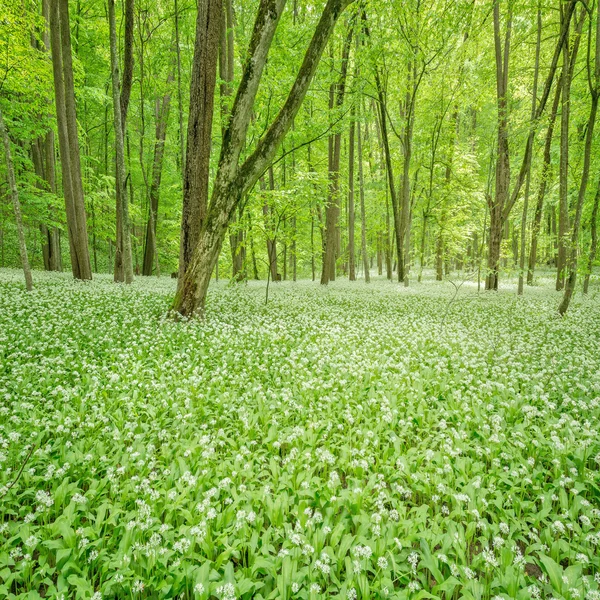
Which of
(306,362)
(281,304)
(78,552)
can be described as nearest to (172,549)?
(78,552)

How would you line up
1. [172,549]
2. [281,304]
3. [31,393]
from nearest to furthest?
[172,549]
[31,393]
[281,304]

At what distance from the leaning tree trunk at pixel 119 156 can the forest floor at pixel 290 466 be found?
822 cm

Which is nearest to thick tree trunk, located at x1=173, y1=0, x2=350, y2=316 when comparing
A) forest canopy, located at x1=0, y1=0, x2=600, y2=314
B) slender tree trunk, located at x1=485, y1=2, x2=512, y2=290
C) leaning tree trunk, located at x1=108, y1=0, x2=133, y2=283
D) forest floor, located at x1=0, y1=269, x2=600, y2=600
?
forest canopy, located at x1=0, y1=0, x2=600, y2=314

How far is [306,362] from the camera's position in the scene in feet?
20.4

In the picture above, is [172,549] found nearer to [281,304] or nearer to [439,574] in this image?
[439,574]

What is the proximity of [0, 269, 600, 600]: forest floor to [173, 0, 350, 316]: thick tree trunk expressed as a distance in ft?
5.08

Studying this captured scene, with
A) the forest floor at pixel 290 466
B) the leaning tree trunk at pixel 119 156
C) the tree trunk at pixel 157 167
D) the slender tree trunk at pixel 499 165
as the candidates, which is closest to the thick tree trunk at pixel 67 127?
the leaning tree trunk at pixel 119 156

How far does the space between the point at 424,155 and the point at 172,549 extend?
25.9m

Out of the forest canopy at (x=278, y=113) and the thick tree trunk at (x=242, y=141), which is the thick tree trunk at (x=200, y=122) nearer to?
the forest canopy at (x=278, y=113)

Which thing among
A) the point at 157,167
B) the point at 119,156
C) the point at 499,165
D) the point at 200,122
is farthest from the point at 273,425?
the point at 157,167

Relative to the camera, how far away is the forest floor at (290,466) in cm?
242

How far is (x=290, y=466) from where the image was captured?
136 inches

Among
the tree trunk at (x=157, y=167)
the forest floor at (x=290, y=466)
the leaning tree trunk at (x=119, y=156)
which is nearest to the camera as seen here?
the forest floor at (x=290, y=466)

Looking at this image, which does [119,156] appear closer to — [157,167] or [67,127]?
[67,127]
